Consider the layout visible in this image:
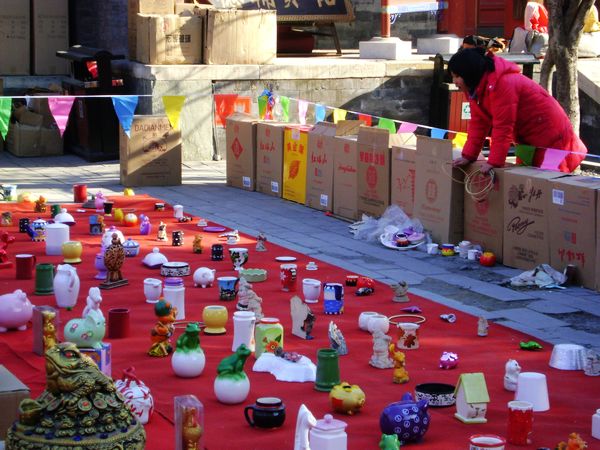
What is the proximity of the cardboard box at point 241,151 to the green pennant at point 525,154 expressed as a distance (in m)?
4.08

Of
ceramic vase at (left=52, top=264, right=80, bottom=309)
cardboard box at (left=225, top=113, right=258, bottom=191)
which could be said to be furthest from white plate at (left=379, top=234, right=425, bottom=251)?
ceramic vase at (left=52, top=264, right=80, bottom=309)

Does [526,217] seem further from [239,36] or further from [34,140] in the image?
[34,140]

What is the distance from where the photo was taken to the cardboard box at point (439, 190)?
1024 cm

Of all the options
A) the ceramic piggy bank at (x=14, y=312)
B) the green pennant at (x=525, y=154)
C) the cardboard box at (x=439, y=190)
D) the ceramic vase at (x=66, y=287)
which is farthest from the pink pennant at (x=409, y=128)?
the ceramic piggy bank at (x=14, y=312)

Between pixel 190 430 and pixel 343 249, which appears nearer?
pixel 190 430

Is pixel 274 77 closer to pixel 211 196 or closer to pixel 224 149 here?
pixel 224 149

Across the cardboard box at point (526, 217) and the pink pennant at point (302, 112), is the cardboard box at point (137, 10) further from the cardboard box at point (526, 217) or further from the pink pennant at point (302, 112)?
the cardboard box at point (526, 217)

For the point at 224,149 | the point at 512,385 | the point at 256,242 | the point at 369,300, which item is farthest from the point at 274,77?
the point at 512,385

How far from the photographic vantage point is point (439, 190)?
1040 centimetres

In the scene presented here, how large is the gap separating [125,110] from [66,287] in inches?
229

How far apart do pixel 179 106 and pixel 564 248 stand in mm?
5712

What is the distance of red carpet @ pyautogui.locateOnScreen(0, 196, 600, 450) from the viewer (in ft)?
18.1

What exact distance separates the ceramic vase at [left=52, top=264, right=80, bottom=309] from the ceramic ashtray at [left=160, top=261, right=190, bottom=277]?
3.60ft

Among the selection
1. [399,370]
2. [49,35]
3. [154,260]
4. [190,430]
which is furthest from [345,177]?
[49,35]
